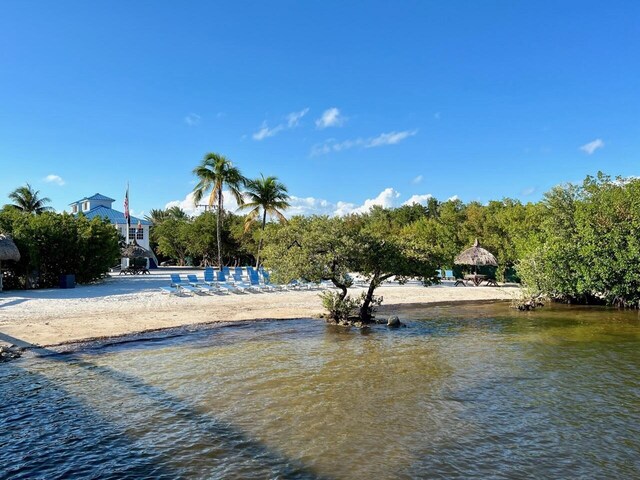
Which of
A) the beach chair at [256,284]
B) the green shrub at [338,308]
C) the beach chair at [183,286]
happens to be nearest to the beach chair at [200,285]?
the beach chair at [183,286]

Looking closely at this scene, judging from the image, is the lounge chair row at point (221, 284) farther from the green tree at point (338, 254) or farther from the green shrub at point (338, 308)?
the green tree at point (338, 254)

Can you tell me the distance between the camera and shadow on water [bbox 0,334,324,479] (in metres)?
5.91

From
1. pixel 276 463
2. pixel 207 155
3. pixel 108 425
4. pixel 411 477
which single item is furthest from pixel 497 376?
pixel 207 155

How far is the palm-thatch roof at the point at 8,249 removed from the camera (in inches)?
878

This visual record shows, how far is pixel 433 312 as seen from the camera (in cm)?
2027

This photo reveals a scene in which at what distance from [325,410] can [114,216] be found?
51.4 metres

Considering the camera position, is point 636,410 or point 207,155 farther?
point 207,155

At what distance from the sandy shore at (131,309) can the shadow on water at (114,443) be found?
4.70 m

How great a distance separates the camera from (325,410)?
7984 millimetres

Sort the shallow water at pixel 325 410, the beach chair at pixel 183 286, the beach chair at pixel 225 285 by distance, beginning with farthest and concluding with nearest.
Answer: the beach chair at pixel 225 285, the beach chair at pixel 183 286, the shallow water at pixel 325 410

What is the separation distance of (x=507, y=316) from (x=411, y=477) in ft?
50.0

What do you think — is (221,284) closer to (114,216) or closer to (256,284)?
(256,284)

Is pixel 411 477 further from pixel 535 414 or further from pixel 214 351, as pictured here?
pixel 214 351

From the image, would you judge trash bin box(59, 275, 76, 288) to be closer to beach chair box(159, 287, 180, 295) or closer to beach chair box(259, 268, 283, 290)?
beach chair box(159, 287, 180, 295)
